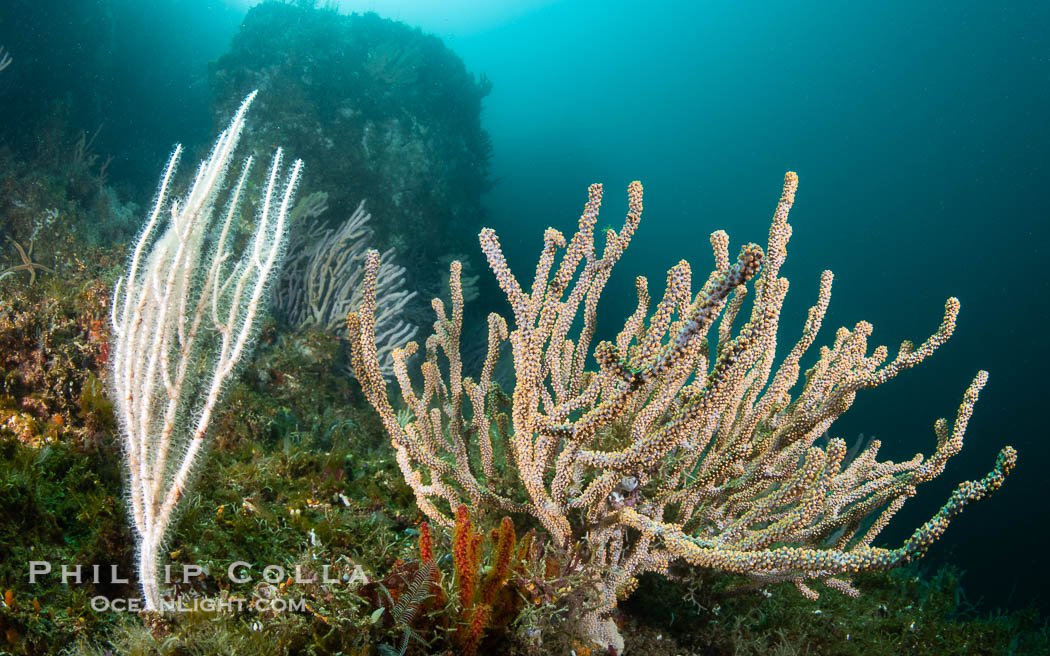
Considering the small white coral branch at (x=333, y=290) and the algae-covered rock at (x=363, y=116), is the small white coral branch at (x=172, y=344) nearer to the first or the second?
the small white coral branch at (x=333, y=290)

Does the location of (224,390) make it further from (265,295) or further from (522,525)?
(522,525)

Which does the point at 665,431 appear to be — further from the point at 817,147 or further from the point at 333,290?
the point at 817,147

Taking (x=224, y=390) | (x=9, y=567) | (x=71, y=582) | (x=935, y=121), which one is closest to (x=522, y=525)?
(x=224, y=390)

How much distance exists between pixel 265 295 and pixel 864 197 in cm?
4197

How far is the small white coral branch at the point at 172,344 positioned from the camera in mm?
1769

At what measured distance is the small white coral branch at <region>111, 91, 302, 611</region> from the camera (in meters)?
1.77

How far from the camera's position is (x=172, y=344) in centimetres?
194

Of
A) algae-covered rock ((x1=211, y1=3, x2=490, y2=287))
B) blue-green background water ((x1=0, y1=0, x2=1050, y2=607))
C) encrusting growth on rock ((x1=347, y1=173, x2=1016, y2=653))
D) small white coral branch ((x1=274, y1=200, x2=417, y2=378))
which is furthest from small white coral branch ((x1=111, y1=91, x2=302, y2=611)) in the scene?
blue-green background water ((x1=0, y1=0, x2=1050, y2=607))

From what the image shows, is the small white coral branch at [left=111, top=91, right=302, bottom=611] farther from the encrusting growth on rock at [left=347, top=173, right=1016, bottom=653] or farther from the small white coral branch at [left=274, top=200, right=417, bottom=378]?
the small white coral branch at [left=274, top=200, right=417, bottom=378]

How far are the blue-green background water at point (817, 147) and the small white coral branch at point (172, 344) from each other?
11914 millimetres

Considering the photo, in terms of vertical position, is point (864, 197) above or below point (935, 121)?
below

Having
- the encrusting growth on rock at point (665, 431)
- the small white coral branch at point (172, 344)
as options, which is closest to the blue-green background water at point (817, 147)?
the encrusting growth on rock at point (665, 431)

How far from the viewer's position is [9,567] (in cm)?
186

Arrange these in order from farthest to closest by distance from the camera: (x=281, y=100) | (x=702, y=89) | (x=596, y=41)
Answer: (x=596, y=41)
(x=702, y=89)
(x=281, y=100)
